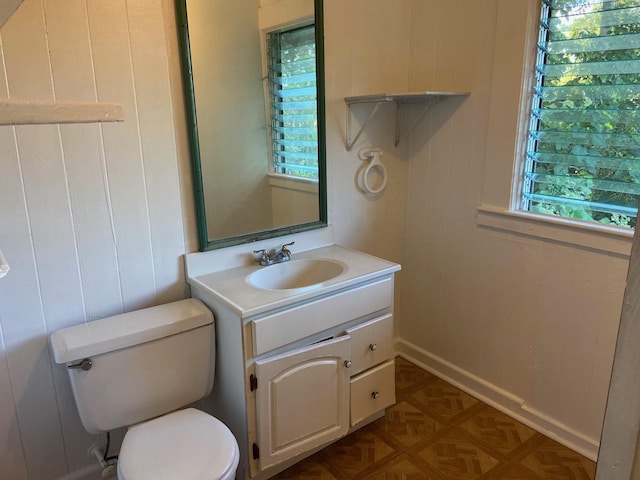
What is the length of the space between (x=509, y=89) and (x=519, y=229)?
60 centimetres

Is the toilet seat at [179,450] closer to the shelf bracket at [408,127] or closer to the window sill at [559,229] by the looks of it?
the window sill at [559,229]

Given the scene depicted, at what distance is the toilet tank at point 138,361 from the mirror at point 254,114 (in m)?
0.35

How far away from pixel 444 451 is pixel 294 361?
82 cm

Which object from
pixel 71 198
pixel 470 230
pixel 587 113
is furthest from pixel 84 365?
pixel 587 113

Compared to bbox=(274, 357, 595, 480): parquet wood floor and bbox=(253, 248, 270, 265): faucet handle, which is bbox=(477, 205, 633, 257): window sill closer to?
bbox=(274, 357, 595, 480): parquet wood floor

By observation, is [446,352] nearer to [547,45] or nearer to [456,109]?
[456,109]

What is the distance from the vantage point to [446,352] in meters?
2.52

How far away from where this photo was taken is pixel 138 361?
160 centimetres

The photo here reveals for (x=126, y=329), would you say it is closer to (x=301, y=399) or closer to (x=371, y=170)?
(x=301, y=399)

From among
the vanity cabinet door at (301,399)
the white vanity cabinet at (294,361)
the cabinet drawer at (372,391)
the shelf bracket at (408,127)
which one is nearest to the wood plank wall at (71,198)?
the white vanity cabinet at (294,361)

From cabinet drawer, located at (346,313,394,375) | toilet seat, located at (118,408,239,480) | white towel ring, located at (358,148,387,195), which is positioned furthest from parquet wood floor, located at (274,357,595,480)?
white towel ring, located at (358,148,387,195)

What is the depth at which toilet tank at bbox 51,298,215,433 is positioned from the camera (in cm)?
152

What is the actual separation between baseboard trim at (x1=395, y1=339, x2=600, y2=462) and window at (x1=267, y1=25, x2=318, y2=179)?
49.7 inches

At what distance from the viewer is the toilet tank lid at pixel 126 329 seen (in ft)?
4.91
